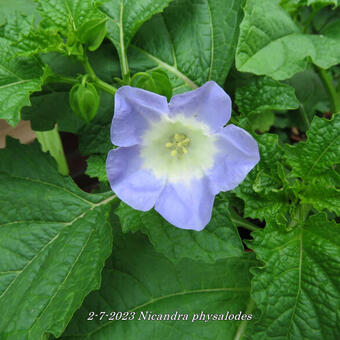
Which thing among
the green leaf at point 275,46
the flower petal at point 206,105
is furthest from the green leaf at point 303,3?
the flower petal at point 206,105

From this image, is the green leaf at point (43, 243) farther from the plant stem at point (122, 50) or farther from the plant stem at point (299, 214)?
the plant stem at point (299, 214)

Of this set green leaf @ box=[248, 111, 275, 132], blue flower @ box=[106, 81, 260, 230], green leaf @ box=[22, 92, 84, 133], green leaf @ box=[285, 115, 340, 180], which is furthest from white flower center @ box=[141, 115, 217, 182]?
green leaf @ box=[248, 111, 275, 132]

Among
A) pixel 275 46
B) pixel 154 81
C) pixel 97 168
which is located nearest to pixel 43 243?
pixel 97 168

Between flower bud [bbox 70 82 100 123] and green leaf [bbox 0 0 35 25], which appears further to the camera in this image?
green leaf [bbox 0 0 35 25]

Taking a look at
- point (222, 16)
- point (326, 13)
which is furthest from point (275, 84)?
point (326, 13)

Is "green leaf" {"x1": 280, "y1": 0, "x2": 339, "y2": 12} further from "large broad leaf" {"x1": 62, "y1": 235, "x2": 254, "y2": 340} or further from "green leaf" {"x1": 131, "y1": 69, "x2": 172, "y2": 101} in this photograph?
"large broad leaf" {"x1": 62, "y1": 235, "x2": 254, "y2": 340}

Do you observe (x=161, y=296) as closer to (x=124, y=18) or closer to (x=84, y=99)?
(x=84, y=99)
